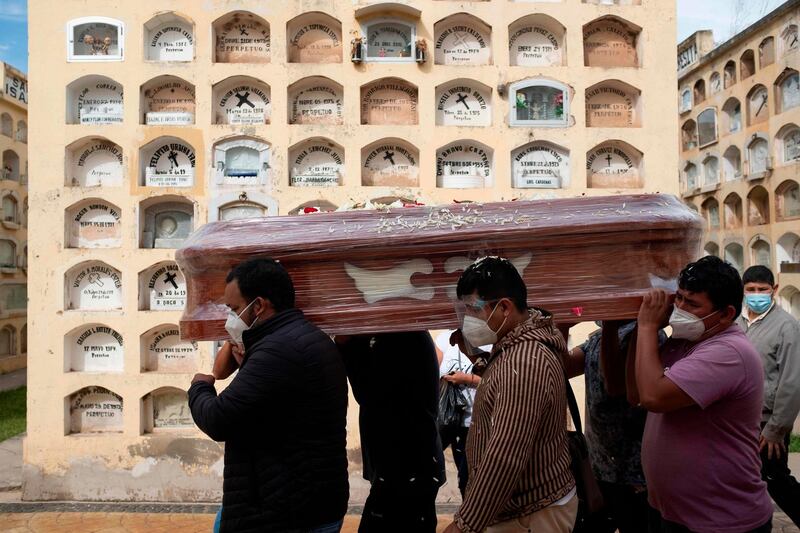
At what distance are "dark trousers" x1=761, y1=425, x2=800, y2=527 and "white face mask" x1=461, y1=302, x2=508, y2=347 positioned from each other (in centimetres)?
220

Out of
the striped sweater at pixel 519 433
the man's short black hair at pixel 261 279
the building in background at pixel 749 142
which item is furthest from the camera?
the building in background at pixel 749 142

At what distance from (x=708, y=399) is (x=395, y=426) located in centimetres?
119

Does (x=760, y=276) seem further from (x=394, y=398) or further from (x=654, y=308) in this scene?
(x=394, y=398)

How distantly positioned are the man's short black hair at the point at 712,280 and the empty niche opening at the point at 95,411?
157 inches

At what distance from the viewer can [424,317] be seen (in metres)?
2.08

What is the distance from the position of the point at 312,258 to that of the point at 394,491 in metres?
1.09

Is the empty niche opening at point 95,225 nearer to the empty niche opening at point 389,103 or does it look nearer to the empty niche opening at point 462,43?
the empty niche opening at point 389,103

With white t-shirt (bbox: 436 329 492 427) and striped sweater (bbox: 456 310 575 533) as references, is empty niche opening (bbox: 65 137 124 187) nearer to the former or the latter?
white t-shirt (bbox: 436 329 492 427)

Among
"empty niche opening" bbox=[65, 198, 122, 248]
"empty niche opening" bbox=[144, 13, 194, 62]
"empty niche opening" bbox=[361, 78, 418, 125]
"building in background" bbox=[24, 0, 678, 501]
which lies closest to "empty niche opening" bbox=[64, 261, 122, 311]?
"building in background" bbox=[24, 0, 678, 501]

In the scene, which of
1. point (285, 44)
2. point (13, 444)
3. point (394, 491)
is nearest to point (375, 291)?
point (394, 491)

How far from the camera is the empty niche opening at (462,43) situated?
4.73m

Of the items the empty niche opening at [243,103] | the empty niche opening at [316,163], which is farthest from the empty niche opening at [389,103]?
the empty niche opening at [243,103]

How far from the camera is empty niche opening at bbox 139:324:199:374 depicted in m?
4.62

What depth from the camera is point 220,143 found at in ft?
15.0
